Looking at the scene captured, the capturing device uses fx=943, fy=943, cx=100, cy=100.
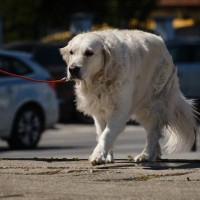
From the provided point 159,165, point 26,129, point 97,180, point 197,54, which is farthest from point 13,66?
point 97,180

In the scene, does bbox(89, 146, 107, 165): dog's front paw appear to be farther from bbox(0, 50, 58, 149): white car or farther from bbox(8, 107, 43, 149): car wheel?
bbox(8, 107, 43, 149): car wheel

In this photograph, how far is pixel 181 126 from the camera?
421 inches

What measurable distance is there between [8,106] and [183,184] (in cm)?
829

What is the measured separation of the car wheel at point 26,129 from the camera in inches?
655

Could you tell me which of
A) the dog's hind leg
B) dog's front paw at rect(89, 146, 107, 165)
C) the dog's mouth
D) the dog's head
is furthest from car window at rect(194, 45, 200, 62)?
dog's front paw at rect(89, 146, 107, 165)

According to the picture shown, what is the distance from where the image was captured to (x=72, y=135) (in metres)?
21.2

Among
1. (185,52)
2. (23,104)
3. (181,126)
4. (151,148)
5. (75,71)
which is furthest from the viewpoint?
(185,52)

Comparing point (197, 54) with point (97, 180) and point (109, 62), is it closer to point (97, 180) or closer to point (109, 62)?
point (109, 62)

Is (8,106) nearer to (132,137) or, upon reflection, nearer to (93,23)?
(132,137)

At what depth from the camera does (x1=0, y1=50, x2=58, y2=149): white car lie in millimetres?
16328

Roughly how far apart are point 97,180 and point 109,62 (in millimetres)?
1757

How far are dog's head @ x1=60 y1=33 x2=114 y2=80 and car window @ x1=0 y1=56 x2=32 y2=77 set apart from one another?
6975 millimetres

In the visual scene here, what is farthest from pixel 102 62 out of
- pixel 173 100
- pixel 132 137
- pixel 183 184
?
pixel 132 137

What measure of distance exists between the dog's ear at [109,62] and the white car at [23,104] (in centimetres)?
651
